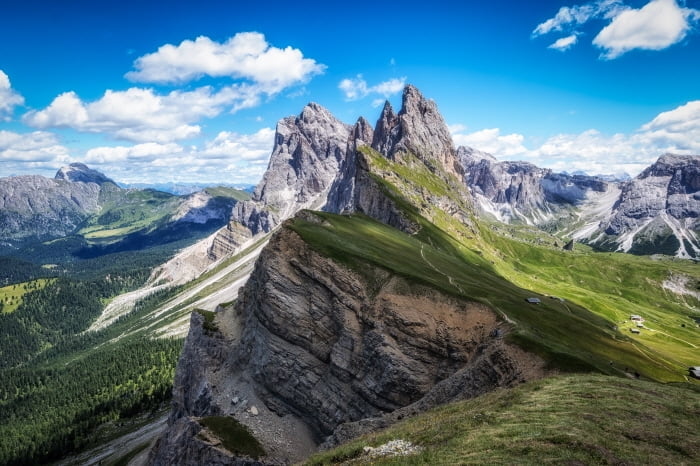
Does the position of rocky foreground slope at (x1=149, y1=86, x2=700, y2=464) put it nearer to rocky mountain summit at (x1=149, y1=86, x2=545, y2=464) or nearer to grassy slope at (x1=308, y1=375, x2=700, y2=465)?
rocky mountain summit at (x1=149, y1=86, x2=545, y2=464)

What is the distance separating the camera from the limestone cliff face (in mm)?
60562

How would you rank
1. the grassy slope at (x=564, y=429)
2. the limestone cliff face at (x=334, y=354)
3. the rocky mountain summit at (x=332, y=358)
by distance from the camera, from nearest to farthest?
the grassy slope at (x=564, y=429) → the rocky mountain summit at (x=332, y=358) → the limestone cliff face at (x=334, y=354)

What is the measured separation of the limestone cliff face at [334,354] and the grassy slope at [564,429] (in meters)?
14.8

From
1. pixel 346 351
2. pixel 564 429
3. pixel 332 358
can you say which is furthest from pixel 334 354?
pixel 564 429

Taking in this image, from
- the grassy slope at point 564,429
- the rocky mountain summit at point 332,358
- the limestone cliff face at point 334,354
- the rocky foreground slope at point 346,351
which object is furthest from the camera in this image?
→ the limestone cliff face at point 334,354

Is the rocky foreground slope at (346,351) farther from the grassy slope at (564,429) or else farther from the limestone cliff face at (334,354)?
the grassy slope at (564,429)

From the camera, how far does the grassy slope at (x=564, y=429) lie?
24.4 meters

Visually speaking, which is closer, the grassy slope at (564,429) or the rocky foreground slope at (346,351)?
the grassy slope at (564,429)

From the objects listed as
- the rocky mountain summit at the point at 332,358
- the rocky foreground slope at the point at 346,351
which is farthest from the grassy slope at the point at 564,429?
the rocky mountain summit at the point at 332,358

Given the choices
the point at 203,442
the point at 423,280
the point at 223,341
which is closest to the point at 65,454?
the point at 223,341

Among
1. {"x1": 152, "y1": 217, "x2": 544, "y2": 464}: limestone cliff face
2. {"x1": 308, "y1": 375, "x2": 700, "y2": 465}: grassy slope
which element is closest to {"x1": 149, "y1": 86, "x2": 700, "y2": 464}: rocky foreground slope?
{"x1": 152, "y1": 217, "x2": 544, "y2": 464}: limestone cliff face

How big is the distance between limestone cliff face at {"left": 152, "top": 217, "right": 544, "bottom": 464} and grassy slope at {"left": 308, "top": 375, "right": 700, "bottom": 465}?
48.7 ft

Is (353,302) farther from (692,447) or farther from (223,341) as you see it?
(692,447)

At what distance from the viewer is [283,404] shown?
69750 millimetres
